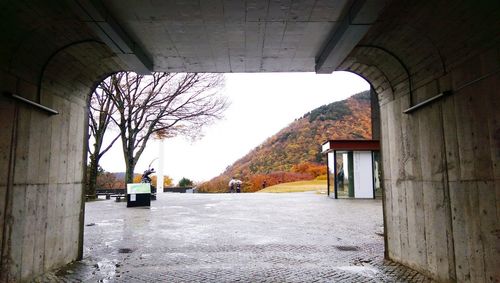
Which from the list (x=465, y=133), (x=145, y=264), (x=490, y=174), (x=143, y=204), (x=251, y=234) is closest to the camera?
(x=490, y=174)

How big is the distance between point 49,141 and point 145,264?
8.56ft

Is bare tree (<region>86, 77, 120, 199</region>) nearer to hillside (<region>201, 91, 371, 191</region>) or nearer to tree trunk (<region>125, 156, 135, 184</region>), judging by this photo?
tree trunk (<region>125, 156, 135, 184</region>)

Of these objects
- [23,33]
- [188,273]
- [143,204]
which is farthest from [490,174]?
[143,204]

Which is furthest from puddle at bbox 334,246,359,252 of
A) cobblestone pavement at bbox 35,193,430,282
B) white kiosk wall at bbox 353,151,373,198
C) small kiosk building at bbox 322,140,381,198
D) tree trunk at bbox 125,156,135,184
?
tree trunk at bbox 125,156,135,184

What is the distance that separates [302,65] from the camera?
698 cm

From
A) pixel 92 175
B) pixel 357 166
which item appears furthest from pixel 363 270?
pixel 92 175

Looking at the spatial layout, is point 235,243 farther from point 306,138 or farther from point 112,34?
point 306,138

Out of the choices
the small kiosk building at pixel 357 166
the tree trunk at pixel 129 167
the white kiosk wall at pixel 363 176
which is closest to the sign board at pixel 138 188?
the tree trunk at pixel 129 167

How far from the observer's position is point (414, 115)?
5840 millimetres

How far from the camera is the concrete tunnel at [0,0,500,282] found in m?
4.22

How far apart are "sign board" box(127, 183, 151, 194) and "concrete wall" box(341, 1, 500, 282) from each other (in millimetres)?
13595

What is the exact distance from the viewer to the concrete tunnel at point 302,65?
4.22m

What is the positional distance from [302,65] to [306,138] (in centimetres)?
6087

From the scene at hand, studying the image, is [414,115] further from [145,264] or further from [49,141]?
[49,141]
